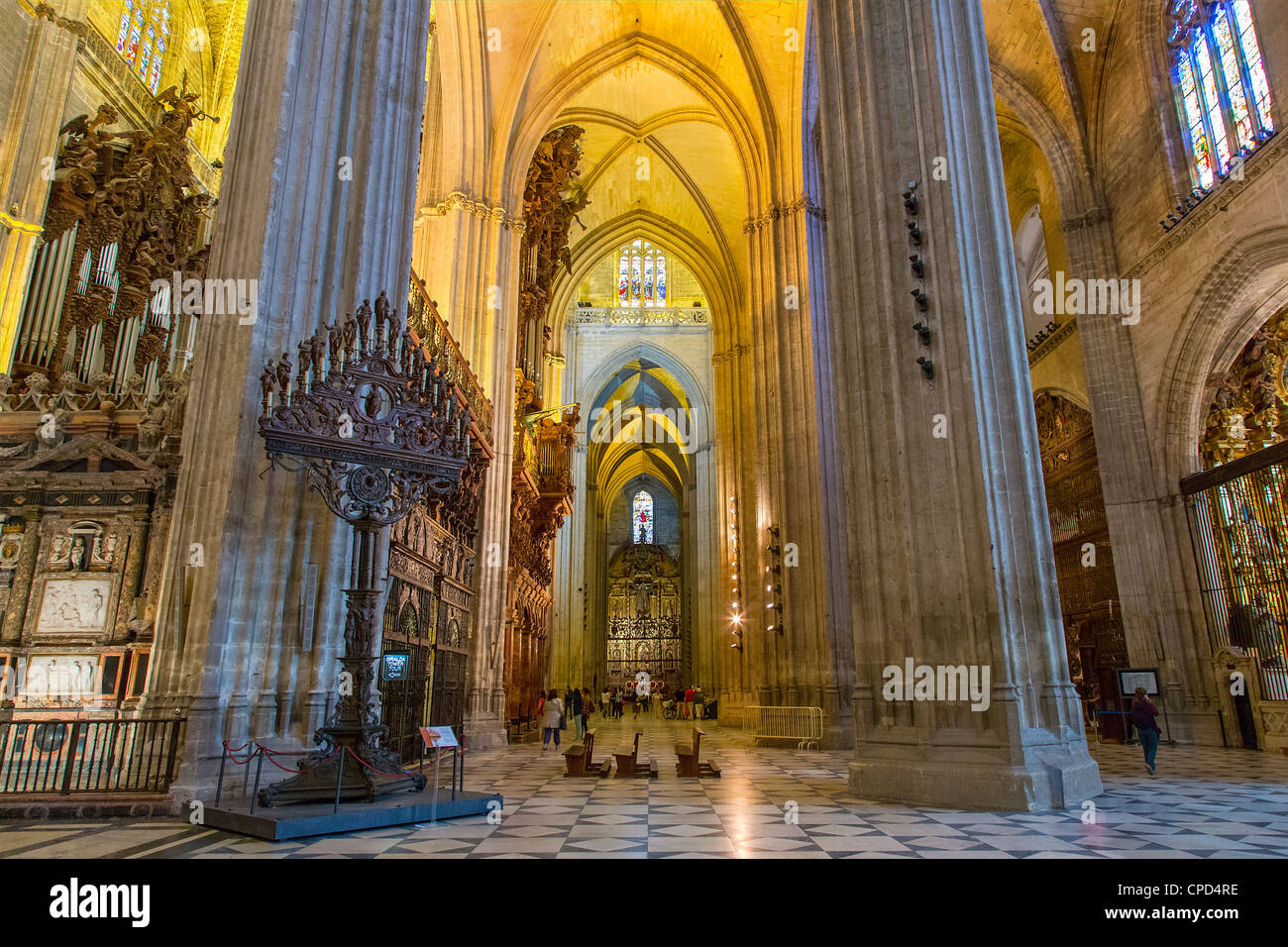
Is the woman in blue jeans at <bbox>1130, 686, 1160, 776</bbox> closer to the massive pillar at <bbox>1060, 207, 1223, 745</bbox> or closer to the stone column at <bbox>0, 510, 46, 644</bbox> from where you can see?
the massive pillar at <bbox>1060, 207, 1223, 745</bbox>

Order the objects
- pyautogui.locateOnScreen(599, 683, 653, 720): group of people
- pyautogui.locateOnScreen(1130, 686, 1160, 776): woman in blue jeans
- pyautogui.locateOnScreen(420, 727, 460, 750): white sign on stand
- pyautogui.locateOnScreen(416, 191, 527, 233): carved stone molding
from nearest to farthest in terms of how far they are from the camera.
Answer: pyautogui.locateOnScreen(420, 727, 460, 750): white sign on stand
pyautogui.locateOnScreen(1130, 686, 1160, 776): woman in blue jeans
pyautogui.locateOnScreen(416, 191, 527, 233): carved stone molding
pyautogui.locateOnScreen(599, 683, 653, 720): group of people

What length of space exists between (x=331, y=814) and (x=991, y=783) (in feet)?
16.3

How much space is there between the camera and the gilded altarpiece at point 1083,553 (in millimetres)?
16609

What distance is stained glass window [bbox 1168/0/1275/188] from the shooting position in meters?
12.4

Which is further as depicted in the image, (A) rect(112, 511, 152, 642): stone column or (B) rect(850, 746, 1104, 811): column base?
(A) rect(112, 511, 152, 642): stone column

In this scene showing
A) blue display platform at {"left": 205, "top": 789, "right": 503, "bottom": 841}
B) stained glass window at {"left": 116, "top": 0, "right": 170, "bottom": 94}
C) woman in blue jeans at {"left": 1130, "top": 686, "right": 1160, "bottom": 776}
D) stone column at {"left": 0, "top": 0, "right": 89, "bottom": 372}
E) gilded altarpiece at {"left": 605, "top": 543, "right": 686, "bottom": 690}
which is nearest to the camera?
blue display platform at {"left": 205, "top": 789, "right": 503, "bottom": 841}

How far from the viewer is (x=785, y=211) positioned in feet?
57.5

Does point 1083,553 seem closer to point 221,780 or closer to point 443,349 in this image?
point 443,349

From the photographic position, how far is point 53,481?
7.48 metres

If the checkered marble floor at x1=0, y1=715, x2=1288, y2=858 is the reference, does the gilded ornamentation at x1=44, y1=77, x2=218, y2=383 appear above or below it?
above

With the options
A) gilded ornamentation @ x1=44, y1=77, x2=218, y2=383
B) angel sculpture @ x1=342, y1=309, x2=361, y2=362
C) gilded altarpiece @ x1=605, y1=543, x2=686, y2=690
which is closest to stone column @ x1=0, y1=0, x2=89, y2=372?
gilded ornamentation @ x1=44, y1=77, x2=218, y2=383

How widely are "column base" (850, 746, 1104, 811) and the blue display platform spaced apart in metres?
3.44

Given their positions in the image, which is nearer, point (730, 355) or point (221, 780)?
point (221, 780)

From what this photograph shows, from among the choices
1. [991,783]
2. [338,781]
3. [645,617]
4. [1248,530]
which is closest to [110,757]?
[338,781]
